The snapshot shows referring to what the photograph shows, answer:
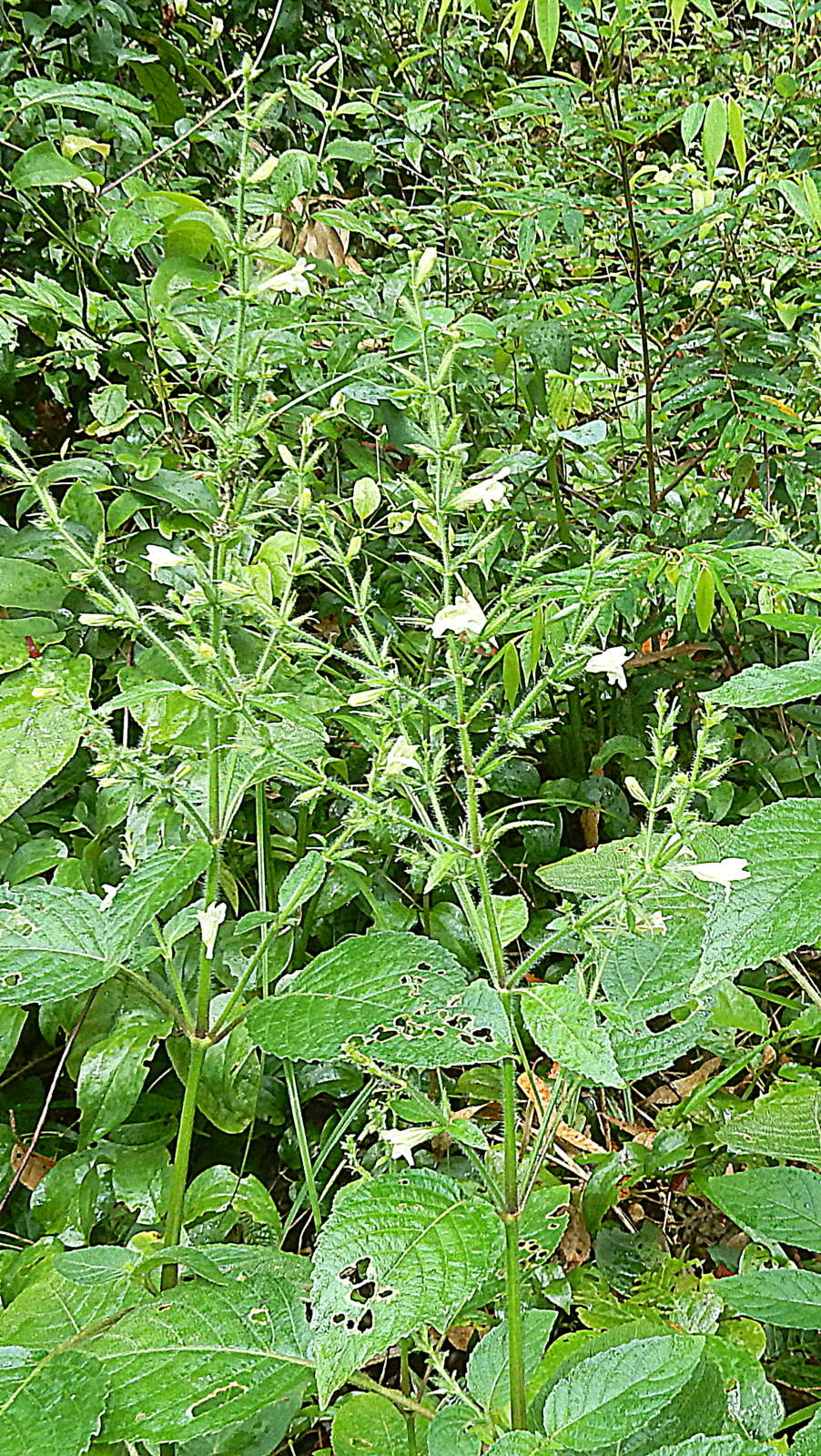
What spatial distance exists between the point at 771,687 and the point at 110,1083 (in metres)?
0.66

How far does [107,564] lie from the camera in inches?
48.9

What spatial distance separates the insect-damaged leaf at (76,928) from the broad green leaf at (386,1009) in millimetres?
89

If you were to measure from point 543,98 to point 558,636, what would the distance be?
0.88 m

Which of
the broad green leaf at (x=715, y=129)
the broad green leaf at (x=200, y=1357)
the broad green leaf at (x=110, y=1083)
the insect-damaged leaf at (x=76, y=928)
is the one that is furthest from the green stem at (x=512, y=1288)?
the broad green leaf at (x=715, y=129)

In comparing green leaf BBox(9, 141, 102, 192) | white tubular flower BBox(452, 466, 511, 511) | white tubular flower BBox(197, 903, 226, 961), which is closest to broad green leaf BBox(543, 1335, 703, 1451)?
white tubular flower BBox(197, 903, 226, 961)

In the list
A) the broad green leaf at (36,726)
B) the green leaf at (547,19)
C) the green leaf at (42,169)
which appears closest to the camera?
the broad green leaf at (36,726)

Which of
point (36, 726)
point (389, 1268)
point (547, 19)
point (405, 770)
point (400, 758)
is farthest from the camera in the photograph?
point (547, 19)

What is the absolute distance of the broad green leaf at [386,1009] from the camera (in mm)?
577

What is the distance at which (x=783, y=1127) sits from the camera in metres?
0.87

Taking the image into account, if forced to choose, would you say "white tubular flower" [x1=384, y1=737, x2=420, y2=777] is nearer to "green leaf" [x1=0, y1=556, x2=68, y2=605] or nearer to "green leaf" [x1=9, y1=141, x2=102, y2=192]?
"green leaf" [x1=0, y1=556, x2=68, y2=605]

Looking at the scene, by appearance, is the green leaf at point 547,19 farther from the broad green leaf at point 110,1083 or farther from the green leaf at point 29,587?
the broad green leaf at point 110,1083

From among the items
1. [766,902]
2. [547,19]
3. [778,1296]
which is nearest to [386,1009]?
[766,902]

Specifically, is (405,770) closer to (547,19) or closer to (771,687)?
(771,687)

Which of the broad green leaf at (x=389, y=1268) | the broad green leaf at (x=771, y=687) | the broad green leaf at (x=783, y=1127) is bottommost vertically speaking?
the broad green leaf at (x=783, y=1127)
